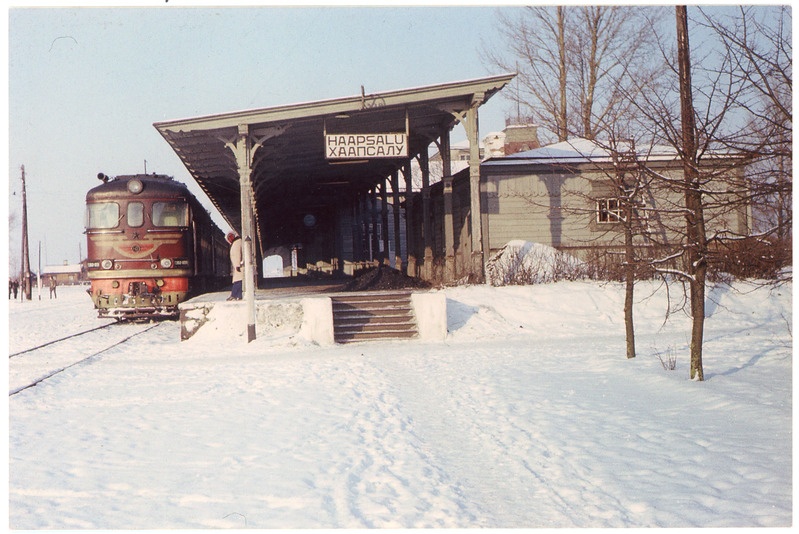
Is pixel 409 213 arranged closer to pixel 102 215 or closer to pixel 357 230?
pixel 102 215

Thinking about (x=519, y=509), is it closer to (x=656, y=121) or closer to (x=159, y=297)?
(x=656, y=121)

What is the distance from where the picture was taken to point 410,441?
5930 mm

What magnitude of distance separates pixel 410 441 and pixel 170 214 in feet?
42.9

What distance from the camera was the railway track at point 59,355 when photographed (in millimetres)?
9203

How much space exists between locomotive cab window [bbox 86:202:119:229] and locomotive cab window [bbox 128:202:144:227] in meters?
0.30

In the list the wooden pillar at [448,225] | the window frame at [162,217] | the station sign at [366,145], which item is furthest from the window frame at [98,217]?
the wooden pillar at [448,225]

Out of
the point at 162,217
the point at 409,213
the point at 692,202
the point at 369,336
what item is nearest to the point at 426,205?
the point at 409,213

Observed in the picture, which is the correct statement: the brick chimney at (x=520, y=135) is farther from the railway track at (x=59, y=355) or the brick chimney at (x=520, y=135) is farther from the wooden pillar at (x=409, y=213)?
the railway track at (x=59, y=355)

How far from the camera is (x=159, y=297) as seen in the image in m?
16.7

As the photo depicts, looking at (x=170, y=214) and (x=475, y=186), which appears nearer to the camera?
(x=475, y=186)

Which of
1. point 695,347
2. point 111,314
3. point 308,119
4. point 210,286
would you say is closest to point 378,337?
point 308,119

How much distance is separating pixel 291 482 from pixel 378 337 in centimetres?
842

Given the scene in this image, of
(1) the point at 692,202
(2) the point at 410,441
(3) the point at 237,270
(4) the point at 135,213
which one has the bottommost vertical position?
(2) the point at 410,441

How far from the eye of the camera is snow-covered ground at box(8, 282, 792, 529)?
424 centimetres
